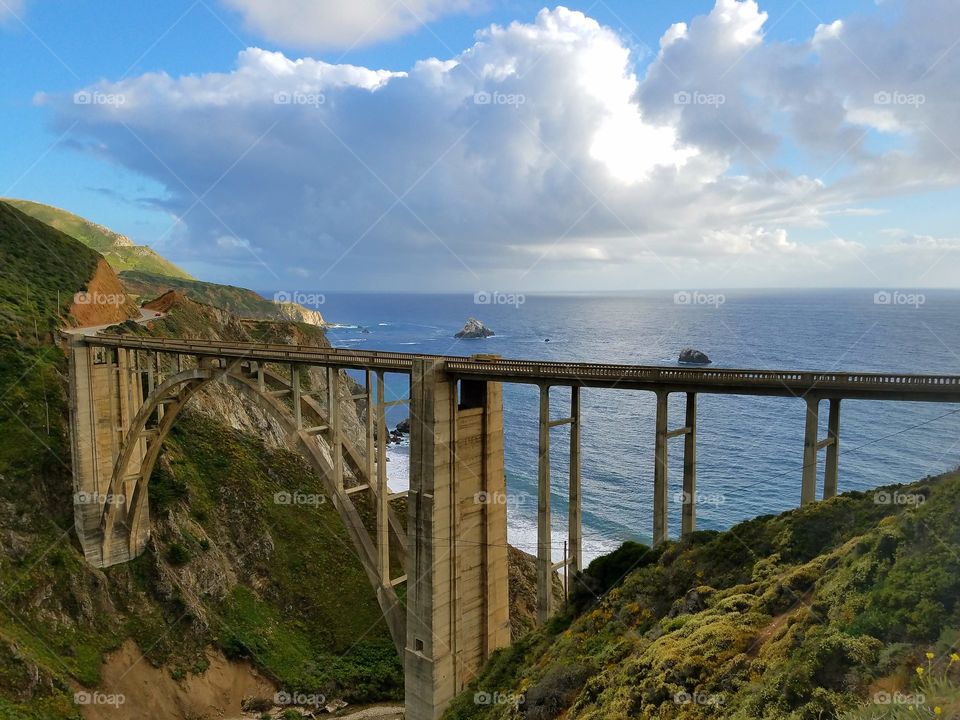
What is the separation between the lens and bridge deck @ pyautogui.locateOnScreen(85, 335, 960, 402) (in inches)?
553

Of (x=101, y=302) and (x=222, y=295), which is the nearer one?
(x=101, y=302)

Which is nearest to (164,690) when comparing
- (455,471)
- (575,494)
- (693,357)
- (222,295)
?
(455,471)

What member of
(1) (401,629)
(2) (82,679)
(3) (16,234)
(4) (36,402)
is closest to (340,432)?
(1) (401,629)

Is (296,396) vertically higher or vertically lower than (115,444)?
higher

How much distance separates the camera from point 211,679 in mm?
30000

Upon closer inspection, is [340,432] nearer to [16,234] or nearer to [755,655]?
[755,655]

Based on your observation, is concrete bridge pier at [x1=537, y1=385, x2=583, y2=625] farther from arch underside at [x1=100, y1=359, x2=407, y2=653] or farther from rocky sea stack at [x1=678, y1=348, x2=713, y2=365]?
rocky sea stack at [x1=678, y1=348, x2=713, y2=365]

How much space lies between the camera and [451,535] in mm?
21062

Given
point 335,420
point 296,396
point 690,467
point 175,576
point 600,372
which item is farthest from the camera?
point 175,576

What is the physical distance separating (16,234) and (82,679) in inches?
1819

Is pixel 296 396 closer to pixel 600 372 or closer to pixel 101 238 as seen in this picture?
pixel 600 372

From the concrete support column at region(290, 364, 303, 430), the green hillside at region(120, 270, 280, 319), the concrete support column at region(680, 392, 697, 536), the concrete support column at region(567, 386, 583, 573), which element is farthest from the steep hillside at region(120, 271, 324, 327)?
the concrete support column at region(680, 392, 697, 536)

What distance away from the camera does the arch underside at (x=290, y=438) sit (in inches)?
909

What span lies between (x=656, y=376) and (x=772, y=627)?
6.91 m
